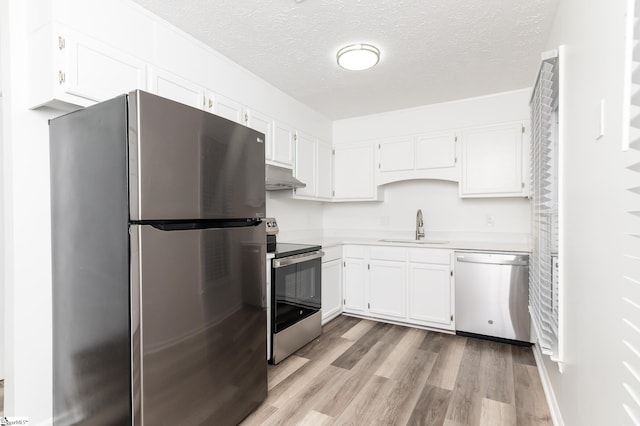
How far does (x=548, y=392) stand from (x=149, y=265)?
2529 mm

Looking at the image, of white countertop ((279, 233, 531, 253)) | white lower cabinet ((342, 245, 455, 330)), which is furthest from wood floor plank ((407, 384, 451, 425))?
white countertop ((279, 233, 531, 253))

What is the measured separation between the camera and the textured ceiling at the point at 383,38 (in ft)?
6.57

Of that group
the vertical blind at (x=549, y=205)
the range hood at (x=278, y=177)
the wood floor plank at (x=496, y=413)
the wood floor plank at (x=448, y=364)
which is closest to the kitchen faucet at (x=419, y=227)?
the wood floor plank at (x=448, y=364)

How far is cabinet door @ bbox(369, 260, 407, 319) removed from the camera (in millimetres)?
3553

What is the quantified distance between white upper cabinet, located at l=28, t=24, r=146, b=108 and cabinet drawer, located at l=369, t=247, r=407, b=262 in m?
2.79

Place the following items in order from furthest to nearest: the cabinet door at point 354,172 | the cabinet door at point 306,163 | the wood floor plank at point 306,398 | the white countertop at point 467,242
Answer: the cabinet door at point 354,172 → the cabinet door at point 306,163 → the white countertop at point 467,242 → the wood floor plank at point 306,398

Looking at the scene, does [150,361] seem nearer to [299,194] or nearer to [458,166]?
[299,194]

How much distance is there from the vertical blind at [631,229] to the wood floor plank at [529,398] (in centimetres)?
133

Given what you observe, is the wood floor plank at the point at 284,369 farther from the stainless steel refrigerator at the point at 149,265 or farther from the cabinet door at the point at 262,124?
the cabinet door at the point at 262,124

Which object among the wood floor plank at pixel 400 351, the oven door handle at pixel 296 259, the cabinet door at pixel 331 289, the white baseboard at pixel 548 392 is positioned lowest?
the wood floor plank at pixel 400 351

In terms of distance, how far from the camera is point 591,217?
1.28 metres

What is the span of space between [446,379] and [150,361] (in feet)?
6.70

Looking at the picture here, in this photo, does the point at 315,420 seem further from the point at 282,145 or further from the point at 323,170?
the point at 323,170

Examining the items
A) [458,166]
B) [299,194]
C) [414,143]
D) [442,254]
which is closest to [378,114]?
[414,143]
